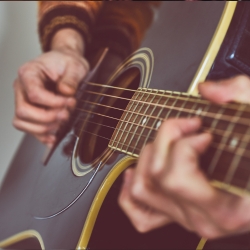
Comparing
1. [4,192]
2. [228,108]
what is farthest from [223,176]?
[4,192]

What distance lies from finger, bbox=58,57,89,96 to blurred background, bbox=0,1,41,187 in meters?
0.15

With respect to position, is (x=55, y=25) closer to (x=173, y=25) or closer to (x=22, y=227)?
(x=173, y=25)

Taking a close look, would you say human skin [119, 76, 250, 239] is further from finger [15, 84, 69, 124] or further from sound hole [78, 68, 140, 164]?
finger [15, 84, 69, 124]

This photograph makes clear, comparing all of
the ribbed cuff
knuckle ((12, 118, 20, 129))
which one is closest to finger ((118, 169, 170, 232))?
knuckle ((12, 118, 20, 129))

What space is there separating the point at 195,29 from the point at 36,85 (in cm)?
37

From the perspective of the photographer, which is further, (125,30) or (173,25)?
(125,30)

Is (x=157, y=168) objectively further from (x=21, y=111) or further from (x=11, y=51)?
(x=11, y=51)

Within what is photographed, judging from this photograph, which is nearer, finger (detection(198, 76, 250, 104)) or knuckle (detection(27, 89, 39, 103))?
finger (detection(198, 76, 250, 104))

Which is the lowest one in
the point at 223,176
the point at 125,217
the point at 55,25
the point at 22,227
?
the point at 22,227

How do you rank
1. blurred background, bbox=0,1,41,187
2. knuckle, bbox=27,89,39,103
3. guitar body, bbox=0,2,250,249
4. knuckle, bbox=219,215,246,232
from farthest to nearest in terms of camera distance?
blurred background, bbox=0,1,41,187 → knuckle, bbox=27,89,39,103 → guitar body, bbox=0,2,250,249 → knuckle, bbox=219,215,246,232

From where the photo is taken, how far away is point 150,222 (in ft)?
1.34

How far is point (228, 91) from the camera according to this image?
371mm

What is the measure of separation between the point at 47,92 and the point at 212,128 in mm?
453

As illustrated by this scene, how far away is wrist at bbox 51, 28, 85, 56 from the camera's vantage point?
33.1 inches
